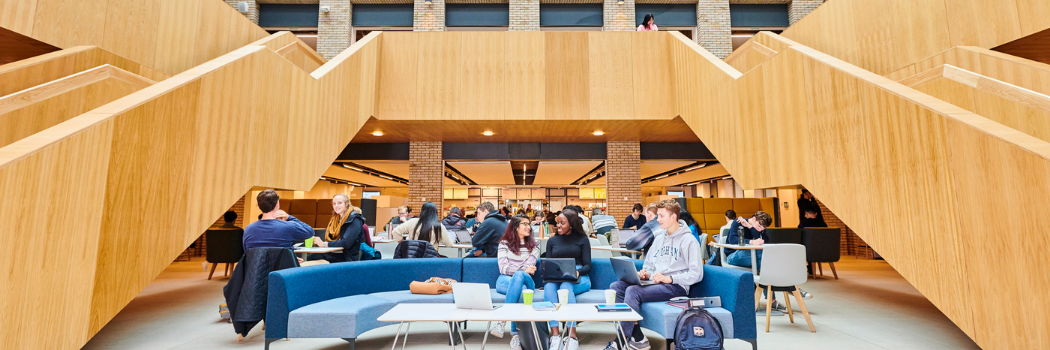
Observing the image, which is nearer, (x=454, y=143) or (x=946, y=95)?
(x=946, y=95)

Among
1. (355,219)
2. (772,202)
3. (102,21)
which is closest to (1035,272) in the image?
(355,219)

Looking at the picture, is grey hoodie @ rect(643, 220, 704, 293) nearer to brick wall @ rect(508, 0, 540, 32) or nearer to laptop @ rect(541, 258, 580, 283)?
laptop @ rect(541, 258, 580, 283)

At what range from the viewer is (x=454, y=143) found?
12.6 metres

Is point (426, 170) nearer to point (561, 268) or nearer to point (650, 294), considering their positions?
point (561, 268)

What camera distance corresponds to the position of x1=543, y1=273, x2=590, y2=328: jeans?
449cm

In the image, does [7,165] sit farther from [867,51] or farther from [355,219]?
[867,51]

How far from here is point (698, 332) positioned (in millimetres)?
3459

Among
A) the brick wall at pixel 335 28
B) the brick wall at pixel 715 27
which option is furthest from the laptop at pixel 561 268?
the brick wall at pixel 335 28

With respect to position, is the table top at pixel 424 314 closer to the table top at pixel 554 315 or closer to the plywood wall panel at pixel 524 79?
the table top at pixel 554 315

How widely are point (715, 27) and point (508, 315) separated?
1282cm

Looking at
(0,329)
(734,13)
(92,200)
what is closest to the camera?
(0,329)

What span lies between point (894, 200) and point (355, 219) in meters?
5.20

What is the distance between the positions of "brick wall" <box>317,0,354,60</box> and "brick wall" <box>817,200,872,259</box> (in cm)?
1373

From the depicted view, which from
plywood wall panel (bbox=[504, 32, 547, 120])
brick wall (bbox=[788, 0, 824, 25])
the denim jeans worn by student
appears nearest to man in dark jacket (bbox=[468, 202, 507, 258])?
the denim jeans worn by student
